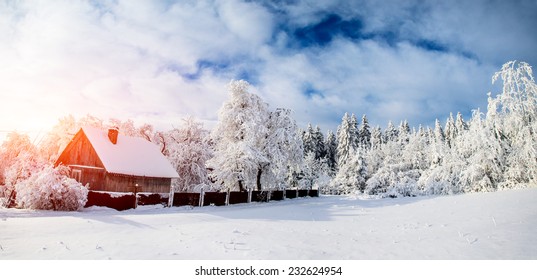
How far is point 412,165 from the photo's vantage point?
4206 cm

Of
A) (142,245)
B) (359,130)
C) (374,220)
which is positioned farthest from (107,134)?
(359,130)

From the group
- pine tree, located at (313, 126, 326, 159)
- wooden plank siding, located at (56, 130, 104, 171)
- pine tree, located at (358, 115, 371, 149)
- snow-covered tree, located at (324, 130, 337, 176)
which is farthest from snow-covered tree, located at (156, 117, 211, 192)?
pine tree, located at (358, 115, 371, 149)

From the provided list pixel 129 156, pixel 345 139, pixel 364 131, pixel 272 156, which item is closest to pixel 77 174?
pixel 129 156

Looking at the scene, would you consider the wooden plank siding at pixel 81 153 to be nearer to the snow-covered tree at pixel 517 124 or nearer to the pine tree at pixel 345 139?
the snow-covered tree at pixel 517 124

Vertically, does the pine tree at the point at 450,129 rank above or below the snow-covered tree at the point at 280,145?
above

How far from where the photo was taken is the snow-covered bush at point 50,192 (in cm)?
1761

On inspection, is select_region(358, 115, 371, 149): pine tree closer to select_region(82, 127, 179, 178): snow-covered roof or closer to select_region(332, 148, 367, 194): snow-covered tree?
select_region(332, 148, 367, 194): snow-covered tree

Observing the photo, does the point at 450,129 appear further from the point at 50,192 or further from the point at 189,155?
the point at 50,192

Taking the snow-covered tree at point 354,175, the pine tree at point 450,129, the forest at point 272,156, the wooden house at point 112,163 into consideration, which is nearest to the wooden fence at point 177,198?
the forest at point 272,156

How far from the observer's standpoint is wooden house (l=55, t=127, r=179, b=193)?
2719 cm

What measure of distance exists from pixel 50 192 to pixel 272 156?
19.2 metres

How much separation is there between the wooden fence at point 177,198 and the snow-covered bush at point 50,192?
1742 millimetres

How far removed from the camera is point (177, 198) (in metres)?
22.9
